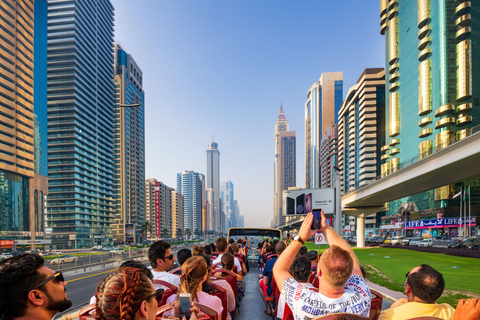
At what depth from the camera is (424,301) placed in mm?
2902

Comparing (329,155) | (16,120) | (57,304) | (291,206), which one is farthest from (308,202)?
(329,155)

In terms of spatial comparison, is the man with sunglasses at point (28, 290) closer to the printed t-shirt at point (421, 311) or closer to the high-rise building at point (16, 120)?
the printed t-shirt at point (421, 311)

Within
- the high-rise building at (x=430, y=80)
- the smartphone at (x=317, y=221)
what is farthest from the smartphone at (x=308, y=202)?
the high-rise building at (x=430, y=80)

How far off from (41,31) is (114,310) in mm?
145724

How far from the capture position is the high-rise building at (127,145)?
145000mm

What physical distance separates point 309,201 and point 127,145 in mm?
137581

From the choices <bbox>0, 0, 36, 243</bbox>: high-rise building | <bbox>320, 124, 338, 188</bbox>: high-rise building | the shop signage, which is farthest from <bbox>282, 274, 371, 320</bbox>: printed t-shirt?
<bbox>320, 124, 338, 188</bbox>: high-rise building

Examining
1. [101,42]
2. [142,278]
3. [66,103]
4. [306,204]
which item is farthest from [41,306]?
[101,42]

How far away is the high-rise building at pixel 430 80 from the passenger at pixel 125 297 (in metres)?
76.6

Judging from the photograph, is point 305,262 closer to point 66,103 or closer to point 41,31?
point 66,103

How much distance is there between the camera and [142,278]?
1737mm

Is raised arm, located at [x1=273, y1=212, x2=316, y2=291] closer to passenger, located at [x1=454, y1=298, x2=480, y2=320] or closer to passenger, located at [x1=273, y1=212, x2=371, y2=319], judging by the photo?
passenger, located at [x1=273, y1=212, x2=371, y2=319]

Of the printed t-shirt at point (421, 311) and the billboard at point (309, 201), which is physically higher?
the printed t-shirt at point (421, 311)

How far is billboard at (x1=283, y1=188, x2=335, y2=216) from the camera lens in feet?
111
